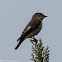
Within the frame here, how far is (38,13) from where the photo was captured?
1114cm

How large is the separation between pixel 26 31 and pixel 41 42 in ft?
8.52

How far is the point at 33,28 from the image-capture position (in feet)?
33.3

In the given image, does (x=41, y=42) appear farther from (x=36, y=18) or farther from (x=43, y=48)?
(x=36, y=18)

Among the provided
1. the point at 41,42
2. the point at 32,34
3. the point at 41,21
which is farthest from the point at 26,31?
the point at 41,42

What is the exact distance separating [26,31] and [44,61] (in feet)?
10.5

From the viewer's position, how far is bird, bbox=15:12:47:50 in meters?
9.38

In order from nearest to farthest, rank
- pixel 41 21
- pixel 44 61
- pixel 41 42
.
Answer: pixel 44 61 → pixel 41 42 → pixel 41 21

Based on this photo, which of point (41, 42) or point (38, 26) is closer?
point (41, 42)

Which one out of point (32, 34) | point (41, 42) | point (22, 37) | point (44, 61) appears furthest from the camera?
point (32, 34)

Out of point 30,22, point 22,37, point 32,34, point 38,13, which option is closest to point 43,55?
point 22,37

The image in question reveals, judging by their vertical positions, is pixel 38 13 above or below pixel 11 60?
above

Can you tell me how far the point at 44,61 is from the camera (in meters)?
6.54

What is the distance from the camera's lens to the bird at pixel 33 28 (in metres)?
9.38

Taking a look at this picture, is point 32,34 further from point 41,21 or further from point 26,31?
point 41,21
